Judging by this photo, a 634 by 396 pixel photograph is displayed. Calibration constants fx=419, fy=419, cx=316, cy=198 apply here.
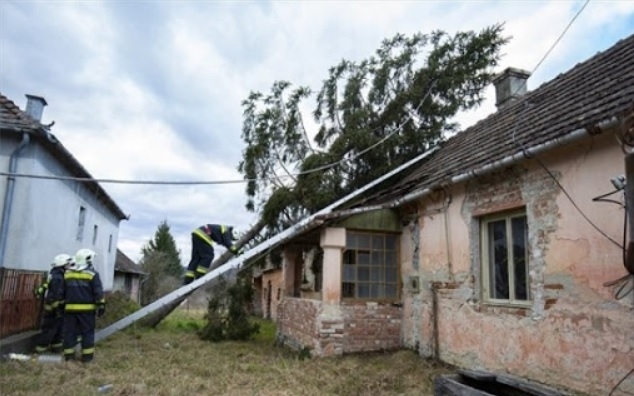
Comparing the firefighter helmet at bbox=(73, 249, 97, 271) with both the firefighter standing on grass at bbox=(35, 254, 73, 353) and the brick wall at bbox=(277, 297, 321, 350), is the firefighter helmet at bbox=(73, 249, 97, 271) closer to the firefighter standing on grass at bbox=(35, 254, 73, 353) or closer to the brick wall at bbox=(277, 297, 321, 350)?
the firefighter standing on grass at bbox=(35, 254, 73, 353)

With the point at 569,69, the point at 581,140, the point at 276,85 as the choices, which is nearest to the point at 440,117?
the point at 569,69

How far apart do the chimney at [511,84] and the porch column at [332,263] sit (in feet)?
18.2

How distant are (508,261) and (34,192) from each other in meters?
10.2

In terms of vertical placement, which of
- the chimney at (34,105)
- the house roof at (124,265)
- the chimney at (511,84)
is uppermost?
the chimney at (511,84)

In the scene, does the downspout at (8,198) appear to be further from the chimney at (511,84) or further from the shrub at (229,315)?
the chimney at (511,84)

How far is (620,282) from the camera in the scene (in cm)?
479

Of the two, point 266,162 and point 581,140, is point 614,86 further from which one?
point 266,162

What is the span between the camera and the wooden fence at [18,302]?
7.95 meters

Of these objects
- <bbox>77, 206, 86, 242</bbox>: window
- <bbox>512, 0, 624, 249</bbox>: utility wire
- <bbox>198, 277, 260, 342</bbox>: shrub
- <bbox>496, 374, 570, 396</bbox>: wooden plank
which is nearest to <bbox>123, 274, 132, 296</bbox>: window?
<bbox>77, 206, 86, 242</bbox>: window

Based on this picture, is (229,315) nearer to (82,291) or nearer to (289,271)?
(289,271)

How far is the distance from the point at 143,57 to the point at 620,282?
9.13m

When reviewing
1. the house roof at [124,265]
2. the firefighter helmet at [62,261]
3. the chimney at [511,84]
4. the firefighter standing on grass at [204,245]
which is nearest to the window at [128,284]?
the house roof at [124,265]

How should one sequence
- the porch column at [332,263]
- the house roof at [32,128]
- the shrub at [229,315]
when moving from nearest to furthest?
the porch column at [332,263]
the house roof at [32,128]
the shrub at [229,315]

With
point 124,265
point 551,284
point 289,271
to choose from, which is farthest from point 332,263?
point 124,265
